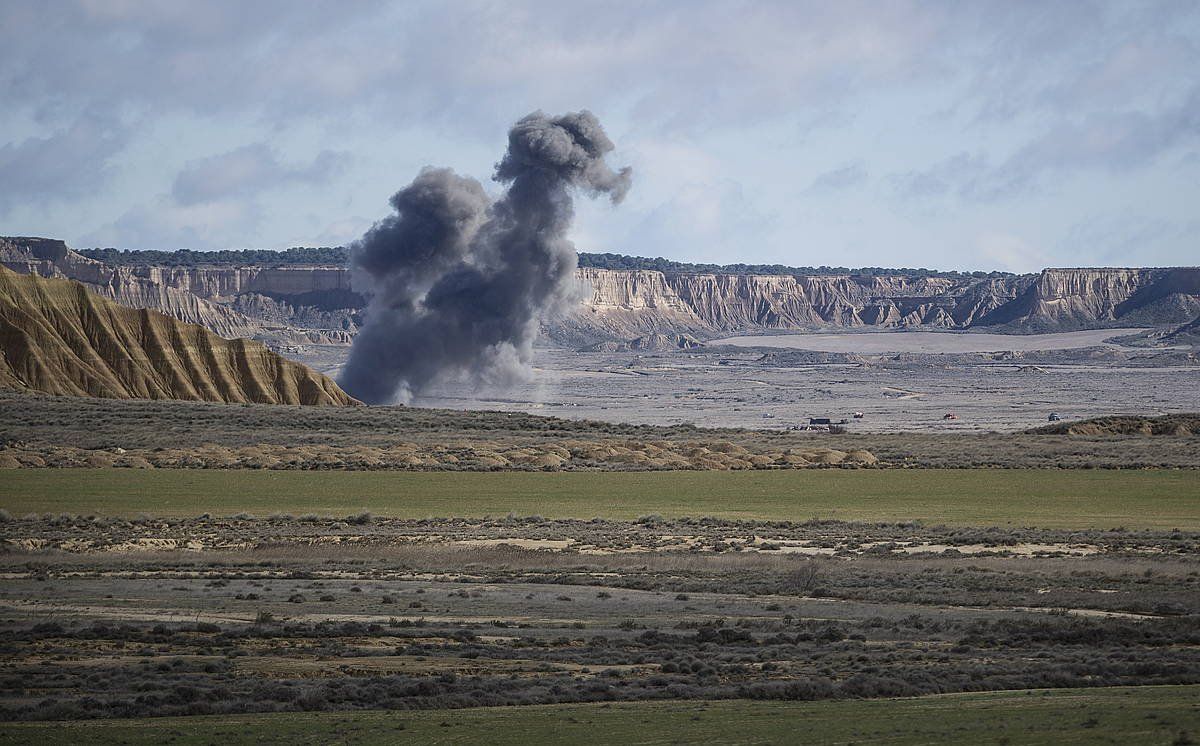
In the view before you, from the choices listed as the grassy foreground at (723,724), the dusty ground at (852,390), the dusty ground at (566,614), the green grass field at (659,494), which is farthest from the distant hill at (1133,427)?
the grassy foreground at (723,724)

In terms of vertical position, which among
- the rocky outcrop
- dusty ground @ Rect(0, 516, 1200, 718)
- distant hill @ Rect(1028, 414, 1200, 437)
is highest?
the rocky outcrop

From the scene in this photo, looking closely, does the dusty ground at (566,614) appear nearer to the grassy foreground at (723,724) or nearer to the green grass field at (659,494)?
the grassy foreground at (723,724)

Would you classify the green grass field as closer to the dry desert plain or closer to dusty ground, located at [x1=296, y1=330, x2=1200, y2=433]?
the dry desert plain

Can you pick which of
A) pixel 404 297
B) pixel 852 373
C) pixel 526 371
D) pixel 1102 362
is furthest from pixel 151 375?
pixel 1102 362

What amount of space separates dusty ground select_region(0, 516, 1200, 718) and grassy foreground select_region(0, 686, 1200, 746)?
686 millimetres

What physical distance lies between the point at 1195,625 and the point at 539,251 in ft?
244

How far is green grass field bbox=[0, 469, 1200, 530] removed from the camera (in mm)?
41562

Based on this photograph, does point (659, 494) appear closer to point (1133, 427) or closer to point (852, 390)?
point (1133, 427)

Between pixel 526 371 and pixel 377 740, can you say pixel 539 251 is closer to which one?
pixel 526 371

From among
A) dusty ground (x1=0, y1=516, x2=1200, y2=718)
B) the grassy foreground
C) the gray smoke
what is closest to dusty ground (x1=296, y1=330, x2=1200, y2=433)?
the gray smoke

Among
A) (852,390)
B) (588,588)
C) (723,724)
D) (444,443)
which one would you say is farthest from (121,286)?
(723,724)

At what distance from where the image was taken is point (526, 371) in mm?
103938

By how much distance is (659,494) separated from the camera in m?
47.9

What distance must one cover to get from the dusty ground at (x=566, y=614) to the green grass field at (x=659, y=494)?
444cm
